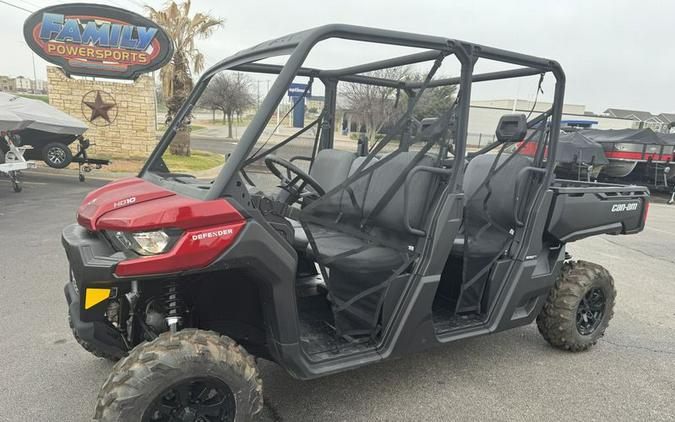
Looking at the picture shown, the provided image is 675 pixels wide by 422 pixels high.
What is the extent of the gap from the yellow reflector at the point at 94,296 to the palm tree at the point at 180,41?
1347 centimetres

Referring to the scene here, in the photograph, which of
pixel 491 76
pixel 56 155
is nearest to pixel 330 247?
pixel 491 76

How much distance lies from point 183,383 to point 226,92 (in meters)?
1.85

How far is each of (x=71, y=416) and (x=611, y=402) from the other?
11.1ft

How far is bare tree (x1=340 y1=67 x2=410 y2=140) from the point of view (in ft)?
10.1

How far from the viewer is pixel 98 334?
89.3 inches

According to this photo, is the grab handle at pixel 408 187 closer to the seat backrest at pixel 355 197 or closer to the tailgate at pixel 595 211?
the seat backrest at pixel 355 197

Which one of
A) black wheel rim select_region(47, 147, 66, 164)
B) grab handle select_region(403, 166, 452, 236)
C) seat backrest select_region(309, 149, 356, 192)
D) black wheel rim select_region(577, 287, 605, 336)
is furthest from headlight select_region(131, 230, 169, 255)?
black wheel rim select_region(47, 147, 66, 164)

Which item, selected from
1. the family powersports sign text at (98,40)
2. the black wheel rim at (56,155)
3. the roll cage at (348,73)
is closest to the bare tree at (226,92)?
Result: the roll cage at (348,73)

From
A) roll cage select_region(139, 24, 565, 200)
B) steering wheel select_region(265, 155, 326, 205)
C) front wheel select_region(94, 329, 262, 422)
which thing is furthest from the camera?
steering wheel select_region(265, 155, 326, 205)

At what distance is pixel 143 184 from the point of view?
2.61 m

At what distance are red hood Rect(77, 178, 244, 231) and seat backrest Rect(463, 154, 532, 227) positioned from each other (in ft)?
6.84

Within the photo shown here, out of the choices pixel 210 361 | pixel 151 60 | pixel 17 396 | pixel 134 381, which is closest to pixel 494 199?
pixel 210 361

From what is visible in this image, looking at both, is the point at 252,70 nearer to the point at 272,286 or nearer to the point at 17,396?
the point at 272,286

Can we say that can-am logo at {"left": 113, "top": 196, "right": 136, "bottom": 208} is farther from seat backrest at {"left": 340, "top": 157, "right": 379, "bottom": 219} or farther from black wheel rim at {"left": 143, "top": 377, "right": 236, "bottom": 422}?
seat backrest at {"left": 340, "top": 157, "right": 379, "bottom": 219}
